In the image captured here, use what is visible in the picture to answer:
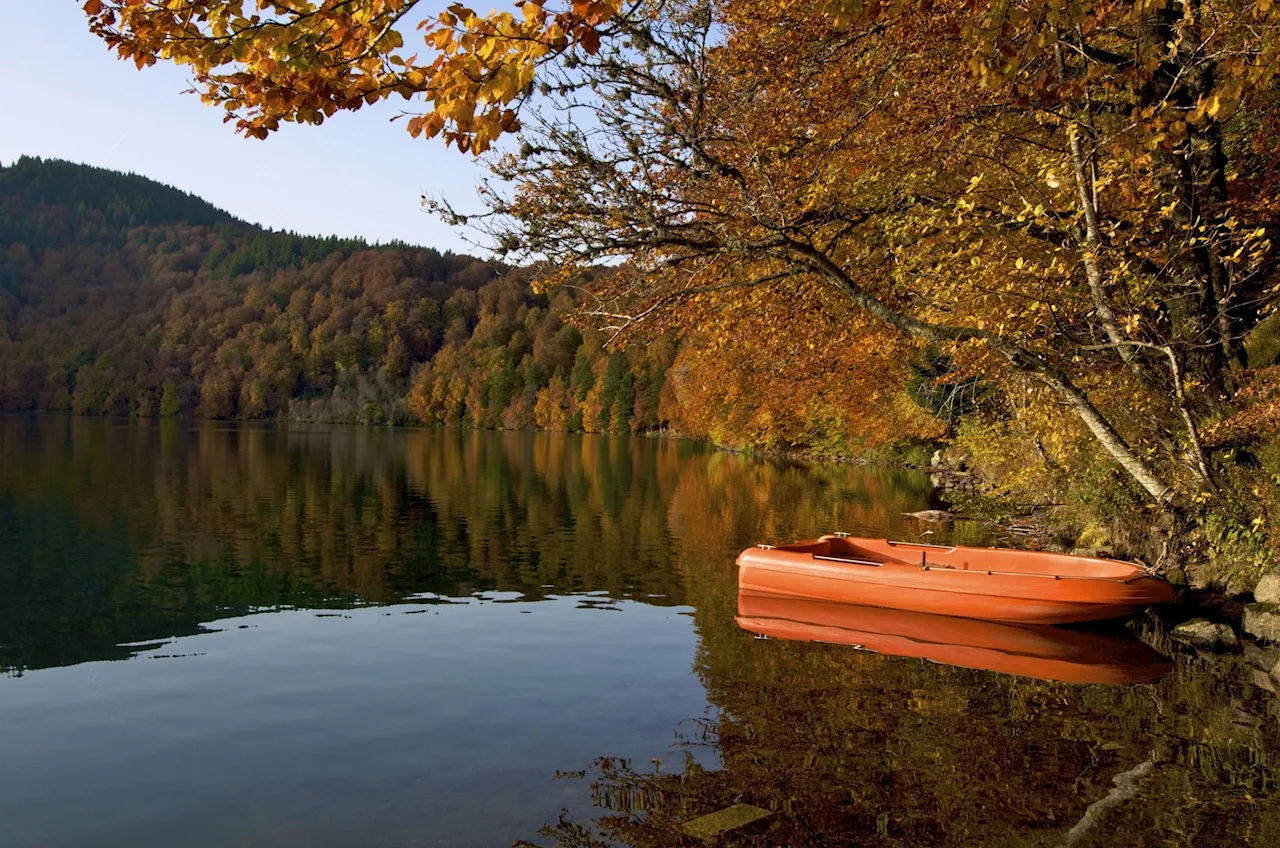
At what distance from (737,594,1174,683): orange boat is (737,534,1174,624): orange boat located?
0.23 m

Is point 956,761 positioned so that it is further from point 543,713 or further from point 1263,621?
point 1263,621

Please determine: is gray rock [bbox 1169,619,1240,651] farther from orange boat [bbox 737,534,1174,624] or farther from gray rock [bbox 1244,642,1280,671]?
orange boat [bbox 737,534,1174,624]

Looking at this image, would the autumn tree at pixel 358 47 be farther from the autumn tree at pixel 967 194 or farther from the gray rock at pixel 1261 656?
the gray rock at pixel 1261 656

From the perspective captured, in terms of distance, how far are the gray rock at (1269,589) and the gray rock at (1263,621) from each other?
74 mm

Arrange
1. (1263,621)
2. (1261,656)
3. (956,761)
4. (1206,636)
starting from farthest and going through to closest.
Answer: (1206,636), (1263,621), (1261,656), (956,761)

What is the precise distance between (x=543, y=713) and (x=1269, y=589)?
31.8 ft

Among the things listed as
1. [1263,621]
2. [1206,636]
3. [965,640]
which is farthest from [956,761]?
[1263,621]

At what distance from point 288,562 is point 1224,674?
15550 mm

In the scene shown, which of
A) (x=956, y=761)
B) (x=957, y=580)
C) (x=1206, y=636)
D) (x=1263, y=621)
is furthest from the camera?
(x=957, y=580)

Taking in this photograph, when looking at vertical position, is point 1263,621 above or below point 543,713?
above

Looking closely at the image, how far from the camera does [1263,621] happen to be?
12164 mm

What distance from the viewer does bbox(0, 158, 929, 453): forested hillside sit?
122 m

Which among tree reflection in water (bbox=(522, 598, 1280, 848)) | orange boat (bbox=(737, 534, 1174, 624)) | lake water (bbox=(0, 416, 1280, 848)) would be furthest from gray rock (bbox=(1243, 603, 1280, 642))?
lake water (bbox=(0, 416, 1280, 848))

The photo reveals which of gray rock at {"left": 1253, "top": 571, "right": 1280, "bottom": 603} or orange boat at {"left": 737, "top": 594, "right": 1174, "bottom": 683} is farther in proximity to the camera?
gray rock at {"left": 1253, "top": 571, "right": 1280, "bottom": 603}
